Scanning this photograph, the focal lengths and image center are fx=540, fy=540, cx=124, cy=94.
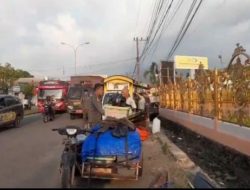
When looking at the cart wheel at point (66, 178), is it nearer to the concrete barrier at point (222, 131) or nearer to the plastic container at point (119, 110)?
the concrete barrier at point (222, 131)

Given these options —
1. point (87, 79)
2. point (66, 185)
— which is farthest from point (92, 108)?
point (87, 79)

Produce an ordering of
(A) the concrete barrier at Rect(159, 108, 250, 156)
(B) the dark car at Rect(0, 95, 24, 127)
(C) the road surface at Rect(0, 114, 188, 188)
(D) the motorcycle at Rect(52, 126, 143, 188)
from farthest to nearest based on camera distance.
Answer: (B) the dark car at Rect(0, 95, 24, 127), (A) the concrete barrier at Rect(159, 108, 250, 156), (C) the road surface at Rect(0, 114, 188, 188), (D) the motorcycle at Rect(52, 126, 143, 188)

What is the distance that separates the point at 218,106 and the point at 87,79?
2431cm

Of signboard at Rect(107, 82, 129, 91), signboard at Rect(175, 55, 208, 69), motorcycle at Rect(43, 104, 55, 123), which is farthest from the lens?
signboard at Rect(175, 55, 208, 69)

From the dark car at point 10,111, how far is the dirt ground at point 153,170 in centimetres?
1013

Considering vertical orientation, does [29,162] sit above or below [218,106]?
below

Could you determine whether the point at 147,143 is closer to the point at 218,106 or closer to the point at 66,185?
the point at 218,106

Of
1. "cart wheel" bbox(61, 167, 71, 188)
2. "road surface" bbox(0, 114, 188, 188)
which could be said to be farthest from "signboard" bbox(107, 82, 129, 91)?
"cart wheel" bbox(61, 167, 71, 188)

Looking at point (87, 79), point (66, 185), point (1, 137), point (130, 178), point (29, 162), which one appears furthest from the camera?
point (87, 79)

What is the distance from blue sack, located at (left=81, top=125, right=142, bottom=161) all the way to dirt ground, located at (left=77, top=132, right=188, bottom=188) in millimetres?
542

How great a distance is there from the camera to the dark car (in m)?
25.1

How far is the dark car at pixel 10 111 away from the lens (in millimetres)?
25094

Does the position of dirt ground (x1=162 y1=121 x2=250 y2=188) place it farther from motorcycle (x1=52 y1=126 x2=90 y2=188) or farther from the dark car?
the dark car

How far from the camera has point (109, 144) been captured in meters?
10.0
